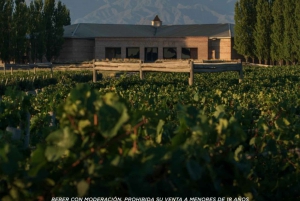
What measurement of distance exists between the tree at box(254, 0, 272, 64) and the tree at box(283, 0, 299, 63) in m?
2.66

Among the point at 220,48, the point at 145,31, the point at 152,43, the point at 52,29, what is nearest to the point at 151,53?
the point at 152,43

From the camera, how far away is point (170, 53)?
70438 millimetres

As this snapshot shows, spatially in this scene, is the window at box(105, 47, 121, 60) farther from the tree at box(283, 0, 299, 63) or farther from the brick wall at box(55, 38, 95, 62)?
the tree at box(283, 0, 299, 63)

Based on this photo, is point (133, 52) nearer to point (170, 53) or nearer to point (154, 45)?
point (154, 45)

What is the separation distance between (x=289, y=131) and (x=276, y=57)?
55.1m

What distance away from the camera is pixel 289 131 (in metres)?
5.41

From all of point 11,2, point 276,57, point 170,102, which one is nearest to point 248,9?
point 276,57

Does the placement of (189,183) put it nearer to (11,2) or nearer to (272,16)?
(11,2)

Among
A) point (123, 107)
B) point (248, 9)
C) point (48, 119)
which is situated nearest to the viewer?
point (123, 107)

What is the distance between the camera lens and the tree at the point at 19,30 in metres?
50.2

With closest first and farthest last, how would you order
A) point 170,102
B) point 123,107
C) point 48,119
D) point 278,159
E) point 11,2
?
point 123,107 < point 278,159 < point 48,119 < point 170,102 < point 11,2

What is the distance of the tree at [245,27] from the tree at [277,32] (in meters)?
3.11

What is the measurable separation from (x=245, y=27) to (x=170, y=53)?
10.2 meters

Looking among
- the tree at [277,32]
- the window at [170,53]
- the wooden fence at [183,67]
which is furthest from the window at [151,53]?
the wooden fence at [183,67]
